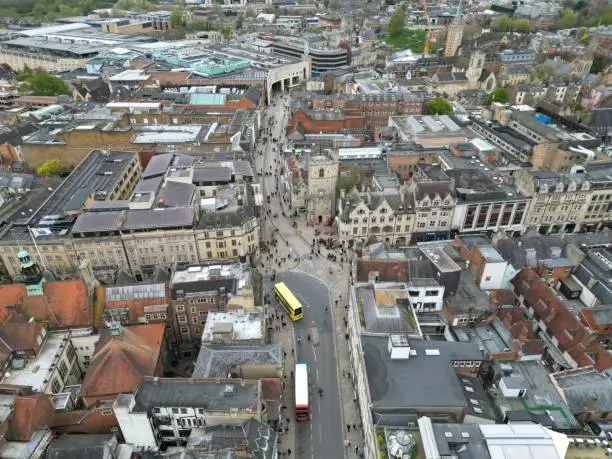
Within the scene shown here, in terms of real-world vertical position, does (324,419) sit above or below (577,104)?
below

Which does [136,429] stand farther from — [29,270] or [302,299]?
[302,299]

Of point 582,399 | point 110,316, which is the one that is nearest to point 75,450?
point 110,316

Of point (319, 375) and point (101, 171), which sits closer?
point (319, 375)

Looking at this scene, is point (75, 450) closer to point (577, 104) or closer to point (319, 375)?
point (319, 375)

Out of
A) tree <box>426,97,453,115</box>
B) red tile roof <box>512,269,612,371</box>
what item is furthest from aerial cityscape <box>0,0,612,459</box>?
tree <box>426,97,453,115</box>

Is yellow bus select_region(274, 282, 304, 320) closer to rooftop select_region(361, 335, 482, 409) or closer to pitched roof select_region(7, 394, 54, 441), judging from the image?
rooftop select_region(361, 335, 482, 409)

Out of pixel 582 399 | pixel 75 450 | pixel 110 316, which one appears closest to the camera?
pixel 75 450
